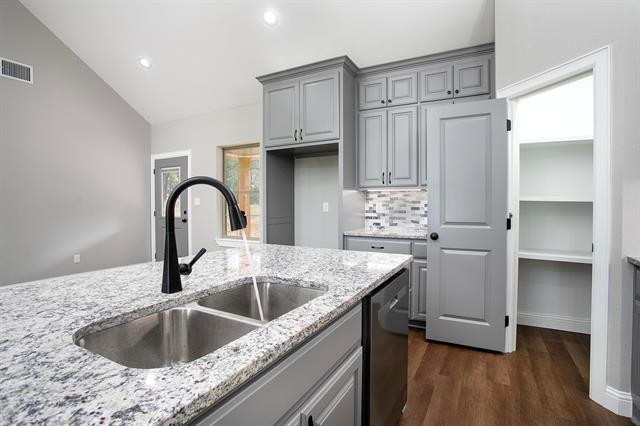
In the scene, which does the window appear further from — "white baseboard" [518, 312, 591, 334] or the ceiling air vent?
"white baseboard" [518, 312, 591, 334]

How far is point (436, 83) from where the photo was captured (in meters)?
3.15

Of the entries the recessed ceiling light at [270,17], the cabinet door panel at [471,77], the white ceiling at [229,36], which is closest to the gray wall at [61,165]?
the white ceiling at [229,36]

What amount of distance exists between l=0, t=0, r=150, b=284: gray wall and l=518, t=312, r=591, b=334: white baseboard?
5.64 meters

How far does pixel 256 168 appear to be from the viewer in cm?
465

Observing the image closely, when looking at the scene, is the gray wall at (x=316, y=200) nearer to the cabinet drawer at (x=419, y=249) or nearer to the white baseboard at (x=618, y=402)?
the cabinet drawer at (x=419, y=249)

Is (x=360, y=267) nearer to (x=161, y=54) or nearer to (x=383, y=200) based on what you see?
(x=383, y=200)

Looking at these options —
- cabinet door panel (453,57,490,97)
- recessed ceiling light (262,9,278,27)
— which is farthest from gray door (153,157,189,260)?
cabinet door panel (453,57,490,97)

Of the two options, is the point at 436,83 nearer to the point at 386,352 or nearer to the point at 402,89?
the point at 402,89

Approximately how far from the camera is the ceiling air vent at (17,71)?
12.3 ft

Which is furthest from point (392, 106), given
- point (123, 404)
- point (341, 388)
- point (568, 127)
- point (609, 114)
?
point (123, 404)

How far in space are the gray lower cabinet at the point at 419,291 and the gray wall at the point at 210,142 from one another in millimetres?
2805

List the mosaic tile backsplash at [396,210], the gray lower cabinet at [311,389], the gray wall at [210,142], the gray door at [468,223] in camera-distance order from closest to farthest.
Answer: the gray lower cabinet at [311,389] → the gray door at [468,223] → the mosaic tile backsplash at [396,210] → the gray wall at [210,142]

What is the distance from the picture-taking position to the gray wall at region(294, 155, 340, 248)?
3945mm

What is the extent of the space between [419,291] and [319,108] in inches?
84.4
